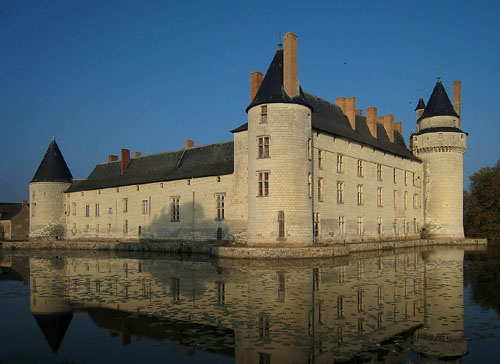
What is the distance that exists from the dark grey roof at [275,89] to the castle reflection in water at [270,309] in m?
9.84

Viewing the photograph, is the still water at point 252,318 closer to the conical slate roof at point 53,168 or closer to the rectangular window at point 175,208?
the rectangular window at point 175,208

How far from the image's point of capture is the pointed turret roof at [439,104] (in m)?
37.1

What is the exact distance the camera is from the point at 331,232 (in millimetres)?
27297

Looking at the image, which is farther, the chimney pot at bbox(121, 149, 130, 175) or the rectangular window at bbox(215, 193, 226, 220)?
the chimney pot at bbox(121, 149, 130, 175)

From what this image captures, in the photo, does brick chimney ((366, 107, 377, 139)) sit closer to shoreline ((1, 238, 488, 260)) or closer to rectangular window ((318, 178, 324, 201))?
shoreline ((1, 238, 488, 260))

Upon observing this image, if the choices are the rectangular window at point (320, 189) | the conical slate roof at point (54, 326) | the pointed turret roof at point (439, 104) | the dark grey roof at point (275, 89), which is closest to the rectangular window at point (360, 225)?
the rectangular window at point (320, 189)

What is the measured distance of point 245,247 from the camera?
2109cm

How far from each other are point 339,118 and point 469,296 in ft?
68.9

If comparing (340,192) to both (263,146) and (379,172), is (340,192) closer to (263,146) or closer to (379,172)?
(379,172)

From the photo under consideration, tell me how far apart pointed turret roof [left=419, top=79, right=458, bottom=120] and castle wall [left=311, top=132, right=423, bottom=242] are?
13.8ft

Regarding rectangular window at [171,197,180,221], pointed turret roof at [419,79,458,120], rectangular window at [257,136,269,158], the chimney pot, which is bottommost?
rectangular window at [171,197,180,221]

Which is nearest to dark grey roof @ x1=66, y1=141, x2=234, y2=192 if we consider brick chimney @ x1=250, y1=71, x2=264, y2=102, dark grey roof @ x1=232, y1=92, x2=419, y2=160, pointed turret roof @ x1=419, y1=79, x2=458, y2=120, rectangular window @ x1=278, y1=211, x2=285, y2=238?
dark grey roof @ x1=232, y1=92, x2=419, y2=160

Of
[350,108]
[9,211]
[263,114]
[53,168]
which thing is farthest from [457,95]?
[9,211]

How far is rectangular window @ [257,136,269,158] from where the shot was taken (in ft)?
76.0
